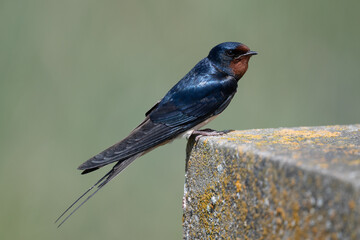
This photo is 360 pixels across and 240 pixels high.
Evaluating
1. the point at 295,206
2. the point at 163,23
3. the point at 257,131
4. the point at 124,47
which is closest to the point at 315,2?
the point at 163,23

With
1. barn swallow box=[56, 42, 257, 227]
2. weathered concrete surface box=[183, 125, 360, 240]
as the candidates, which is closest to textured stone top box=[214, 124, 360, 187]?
weathered concrete surface box=[183, 125, 360, 240]

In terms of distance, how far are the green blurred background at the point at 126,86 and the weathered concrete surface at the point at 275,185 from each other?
0.90m

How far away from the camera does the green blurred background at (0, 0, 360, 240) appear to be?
2633mm

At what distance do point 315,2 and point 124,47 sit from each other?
1194 millimetres

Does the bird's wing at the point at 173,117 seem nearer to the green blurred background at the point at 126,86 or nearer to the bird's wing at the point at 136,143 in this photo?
the bird's wing at the point at 136,143

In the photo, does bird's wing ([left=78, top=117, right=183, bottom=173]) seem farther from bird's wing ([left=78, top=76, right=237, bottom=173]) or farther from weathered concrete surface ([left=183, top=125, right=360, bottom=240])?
weathered concrete surface ([left=183, top=125, right=360, bottom=240])

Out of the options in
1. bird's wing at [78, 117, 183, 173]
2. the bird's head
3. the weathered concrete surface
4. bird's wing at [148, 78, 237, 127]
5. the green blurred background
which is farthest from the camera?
the green blurred background

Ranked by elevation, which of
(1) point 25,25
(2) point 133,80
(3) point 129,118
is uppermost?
(1) point 25,25

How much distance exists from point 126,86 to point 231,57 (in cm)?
59

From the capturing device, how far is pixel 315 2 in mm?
3166

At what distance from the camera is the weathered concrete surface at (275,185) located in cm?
100

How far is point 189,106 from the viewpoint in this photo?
2.29 metres

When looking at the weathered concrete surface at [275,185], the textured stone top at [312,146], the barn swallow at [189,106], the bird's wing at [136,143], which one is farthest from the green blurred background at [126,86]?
the textured stone top at [312,146]

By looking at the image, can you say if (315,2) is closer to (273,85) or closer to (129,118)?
(273,85)
